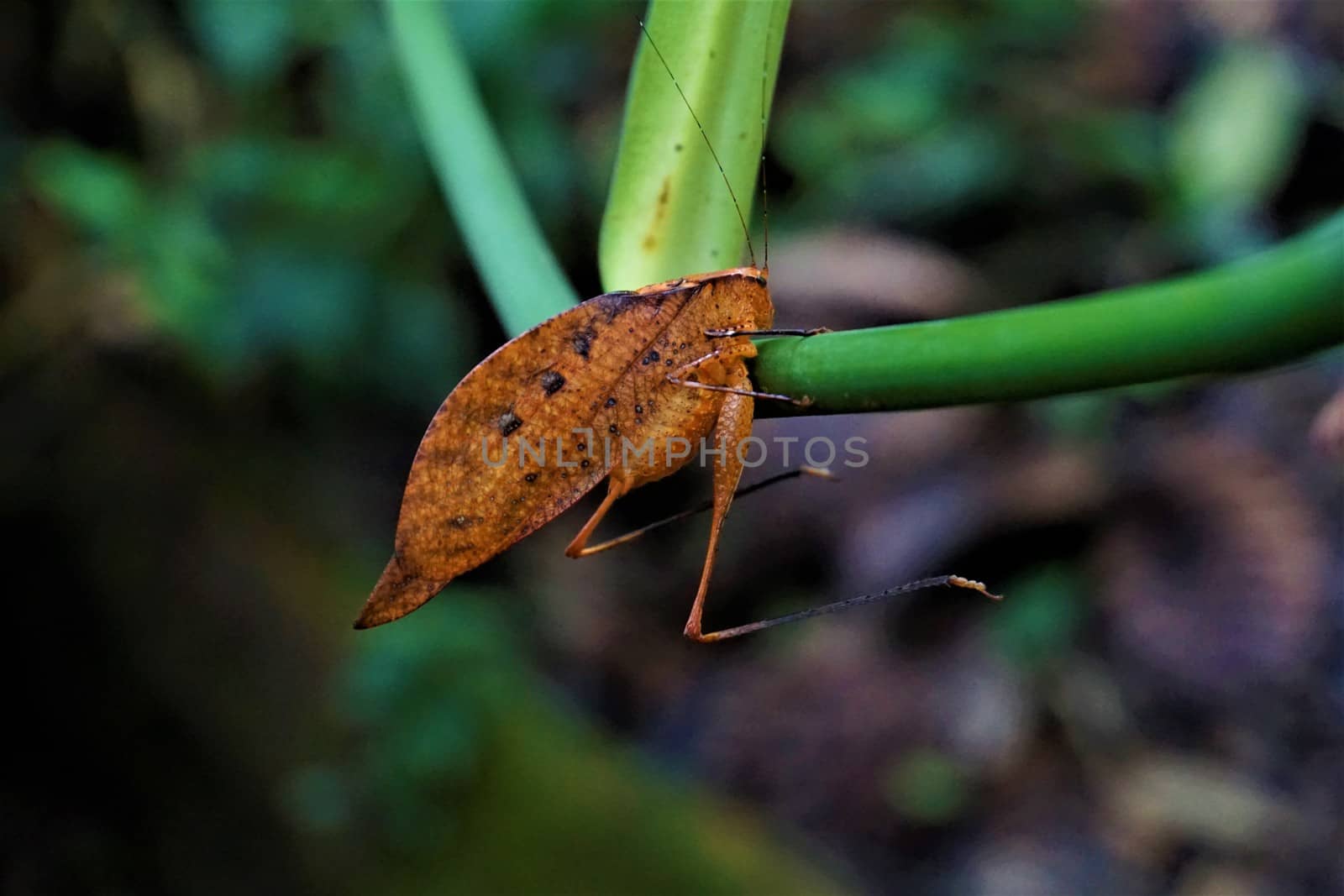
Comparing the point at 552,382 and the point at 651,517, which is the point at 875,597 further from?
the point at 651,517

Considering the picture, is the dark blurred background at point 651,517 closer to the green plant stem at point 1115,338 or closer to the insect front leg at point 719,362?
the insect front leg at point 719,362

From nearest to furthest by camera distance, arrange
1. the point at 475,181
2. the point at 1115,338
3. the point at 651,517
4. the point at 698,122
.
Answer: the point at 1115,338, the point at 698,122, the point at 475,181, the point at 651,517

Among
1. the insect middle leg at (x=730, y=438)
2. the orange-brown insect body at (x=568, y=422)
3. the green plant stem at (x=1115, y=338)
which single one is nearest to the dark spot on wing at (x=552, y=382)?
the orange-brown insect body at (x=568, y=422)

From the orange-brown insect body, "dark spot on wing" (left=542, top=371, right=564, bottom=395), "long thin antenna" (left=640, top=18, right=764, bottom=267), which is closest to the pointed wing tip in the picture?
the orange-brown insect body

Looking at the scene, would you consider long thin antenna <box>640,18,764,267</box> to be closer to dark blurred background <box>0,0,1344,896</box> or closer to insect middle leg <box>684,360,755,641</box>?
insect middle leg <box>684,360,755,641</box>

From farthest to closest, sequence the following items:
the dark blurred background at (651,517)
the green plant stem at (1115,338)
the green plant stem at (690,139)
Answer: the dark blurred background at (651,517) < the green plant stem at (690,139) < the green plant stem at (1115,338)

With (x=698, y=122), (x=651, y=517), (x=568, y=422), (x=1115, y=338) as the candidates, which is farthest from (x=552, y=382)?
(x=651, y=517)
